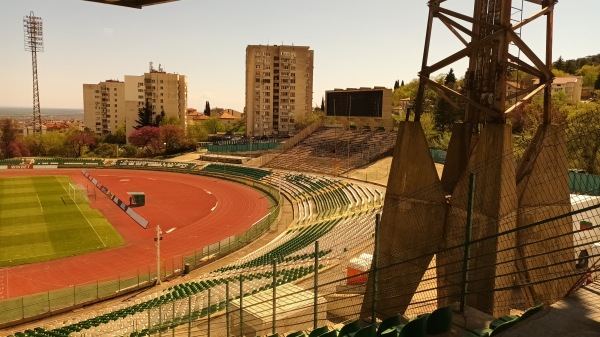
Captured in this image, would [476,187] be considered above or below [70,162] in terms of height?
above

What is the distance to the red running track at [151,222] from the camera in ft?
80.4

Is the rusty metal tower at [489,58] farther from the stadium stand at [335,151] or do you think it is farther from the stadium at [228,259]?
the stadium stand at [335,151]

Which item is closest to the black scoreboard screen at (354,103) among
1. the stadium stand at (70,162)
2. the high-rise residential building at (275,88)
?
the stadium stand at (70,162)

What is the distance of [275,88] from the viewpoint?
326ft

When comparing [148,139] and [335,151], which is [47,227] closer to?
[335,151]

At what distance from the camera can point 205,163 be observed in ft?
214

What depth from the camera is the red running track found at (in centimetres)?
2452

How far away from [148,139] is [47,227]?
46.3m

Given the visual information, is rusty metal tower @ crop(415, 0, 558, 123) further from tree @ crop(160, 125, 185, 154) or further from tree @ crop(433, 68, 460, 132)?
tree @ crop(160, 125, 185, 154)

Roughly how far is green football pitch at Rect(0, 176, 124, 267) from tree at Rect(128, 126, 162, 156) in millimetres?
28962

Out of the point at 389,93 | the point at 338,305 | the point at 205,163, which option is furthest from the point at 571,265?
the point at 205,163

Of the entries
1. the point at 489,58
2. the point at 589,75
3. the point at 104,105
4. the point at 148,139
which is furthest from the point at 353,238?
the point at 104,105

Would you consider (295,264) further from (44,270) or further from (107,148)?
(107,148)

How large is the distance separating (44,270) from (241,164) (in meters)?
Result: 38.7
